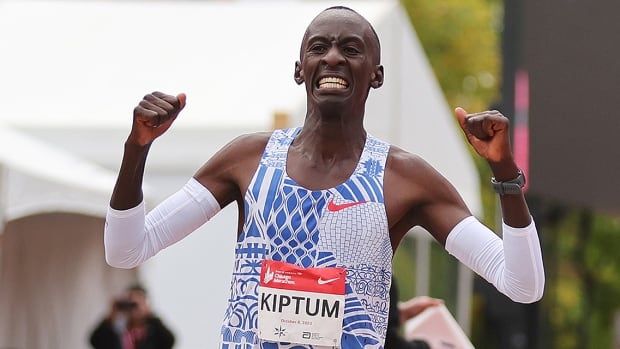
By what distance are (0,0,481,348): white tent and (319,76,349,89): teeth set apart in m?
8.34

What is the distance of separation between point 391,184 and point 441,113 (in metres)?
12.7

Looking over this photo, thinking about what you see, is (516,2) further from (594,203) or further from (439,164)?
(439,164)

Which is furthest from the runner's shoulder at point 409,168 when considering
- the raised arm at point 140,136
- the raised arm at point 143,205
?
the raised arm at point 140,136

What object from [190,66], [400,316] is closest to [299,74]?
[400,316]

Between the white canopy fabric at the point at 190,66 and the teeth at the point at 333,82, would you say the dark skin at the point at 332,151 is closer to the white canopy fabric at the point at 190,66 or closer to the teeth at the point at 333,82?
the teeth at the point at 333,82

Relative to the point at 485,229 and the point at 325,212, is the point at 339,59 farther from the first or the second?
the point at 485,229

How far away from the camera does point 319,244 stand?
3811mm

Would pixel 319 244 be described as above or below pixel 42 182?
below

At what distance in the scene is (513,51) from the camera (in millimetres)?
13422

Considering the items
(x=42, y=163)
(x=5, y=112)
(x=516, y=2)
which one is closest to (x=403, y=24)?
(x=516, y=2)

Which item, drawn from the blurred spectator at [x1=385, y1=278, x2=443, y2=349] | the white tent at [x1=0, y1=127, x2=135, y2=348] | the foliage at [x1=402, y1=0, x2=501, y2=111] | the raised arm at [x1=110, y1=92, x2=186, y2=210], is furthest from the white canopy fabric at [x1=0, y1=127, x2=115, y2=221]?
the foliage at [x1=402, y1=0, x2=501, y2=111]

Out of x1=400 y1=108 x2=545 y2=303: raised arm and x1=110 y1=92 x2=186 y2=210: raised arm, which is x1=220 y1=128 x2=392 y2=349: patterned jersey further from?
x1=110 y1=92 x2=186 y2=210: raised arm

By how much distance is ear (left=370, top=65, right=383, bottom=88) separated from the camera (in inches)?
156

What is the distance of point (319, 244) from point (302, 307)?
0.16m
